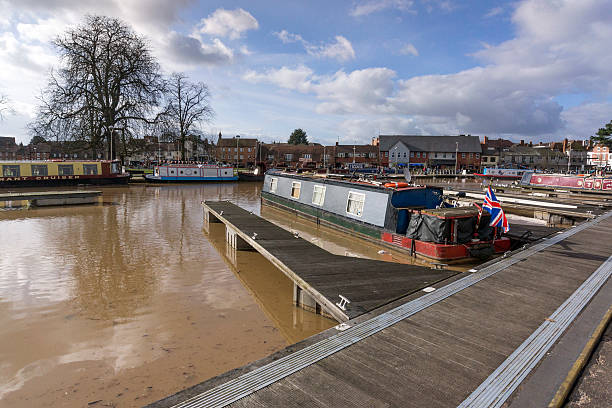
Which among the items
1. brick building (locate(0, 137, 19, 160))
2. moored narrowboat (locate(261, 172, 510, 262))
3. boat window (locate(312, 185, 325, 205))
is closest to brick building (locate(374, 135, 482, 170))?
boat window (locate(312, 185, 325, 205))

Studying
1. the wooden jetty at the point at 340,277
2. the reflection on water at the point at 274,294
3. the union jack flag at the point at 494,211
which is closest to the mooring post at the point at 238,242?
the reflection on water at the point at 274,294

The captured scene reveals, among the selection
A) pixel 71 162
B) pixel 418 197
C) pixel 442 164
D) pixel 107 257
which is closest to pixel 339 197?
pixel 418 197

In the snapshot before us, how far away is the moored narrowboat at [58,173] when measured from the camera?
101 feet

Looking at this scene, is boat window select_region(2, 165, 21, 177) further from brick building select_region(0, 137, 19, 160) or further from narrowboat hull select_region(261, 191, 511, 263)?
brick building select_region(0, 137, 19, 160)

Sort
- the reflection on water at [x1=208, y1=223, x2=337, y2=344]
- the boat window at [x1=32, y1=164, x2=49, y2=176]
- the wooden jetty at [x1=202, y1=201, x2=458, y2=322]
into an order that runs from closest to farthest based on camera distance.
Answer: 1. the wooden jetty at [x1=202, y1=201, x2=458, y2=322]
2. the reflection on water at [x1=208, y1=223, x2=337, y2=344]
3. the boat window at [x1=32, y1=164, x2=49, y2=176]

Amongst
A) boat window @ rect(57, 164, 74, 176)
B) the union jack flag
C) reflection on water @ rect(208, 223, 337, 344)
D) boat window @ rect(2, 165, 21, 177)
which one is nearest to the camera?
reflection on water @ rect(208, 223, 337, 344)

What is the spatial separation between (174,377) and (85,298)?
4395 millimetres

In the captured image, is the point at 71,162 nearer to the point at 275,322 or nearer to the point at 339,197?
the point at 339,197

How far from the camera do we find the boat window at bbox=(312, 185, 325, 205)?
58.8ft

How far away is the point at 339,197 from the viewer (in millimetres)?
16547

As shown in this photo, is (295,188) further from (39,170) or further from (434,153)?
→ (434,153)

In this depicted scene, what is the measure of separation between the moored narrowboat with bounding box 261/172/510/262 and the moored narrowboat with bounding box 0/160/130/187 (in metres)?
25.0

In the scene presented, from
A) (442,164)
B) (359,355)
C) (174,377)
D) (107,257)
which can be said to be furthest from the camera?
(442,164)

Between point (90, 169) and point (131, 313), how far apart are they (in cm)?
3187
